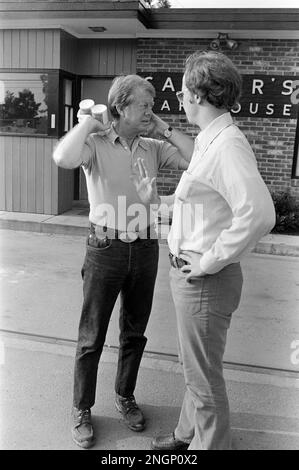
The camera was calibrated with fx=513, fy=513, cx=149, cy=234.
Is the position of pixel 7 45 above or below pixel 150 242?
above

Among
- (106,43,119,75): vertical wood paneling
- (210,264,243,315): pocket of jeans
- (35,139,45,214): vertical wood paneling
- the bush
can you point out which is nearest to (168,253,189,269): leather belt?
(210,264,243,315): pocket of jeans

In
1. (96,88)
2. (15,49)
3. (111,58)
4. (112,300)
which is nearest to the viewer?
(112,300)

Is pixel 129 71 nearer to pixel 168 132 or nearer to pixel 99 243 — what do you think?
pixel 168 132

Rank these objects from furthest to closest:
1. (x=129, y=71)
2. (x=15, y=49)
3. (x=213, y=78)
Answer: (x=129, y=71)
(x=15, y=49)
(x=213, y=78)

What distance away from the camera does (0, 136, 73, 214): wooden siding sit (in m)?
8.27

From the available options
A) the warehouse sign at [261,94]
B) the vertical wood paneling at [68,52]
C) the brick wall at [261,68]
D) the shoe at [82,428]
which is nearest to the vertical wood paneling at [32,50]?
the vertical wood paneling at [68,52]

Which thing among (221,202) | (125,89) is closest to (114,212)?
(125,89)

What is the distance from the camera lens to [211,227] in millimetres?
1970

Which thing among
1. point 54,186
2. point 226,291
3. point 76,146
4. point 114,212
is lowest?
point 54,186

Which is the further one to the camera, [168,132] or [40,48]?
[40,48]

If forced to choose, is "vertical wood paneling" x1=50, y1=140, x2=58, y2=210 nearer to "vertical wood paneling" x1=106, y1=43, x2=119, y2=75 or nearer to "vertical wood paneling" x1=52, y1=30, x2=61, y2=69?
"vertical wood paneling" x1=52, y1=30, x2=61, y2=69

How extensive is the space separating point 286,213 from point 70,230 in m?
3.36
